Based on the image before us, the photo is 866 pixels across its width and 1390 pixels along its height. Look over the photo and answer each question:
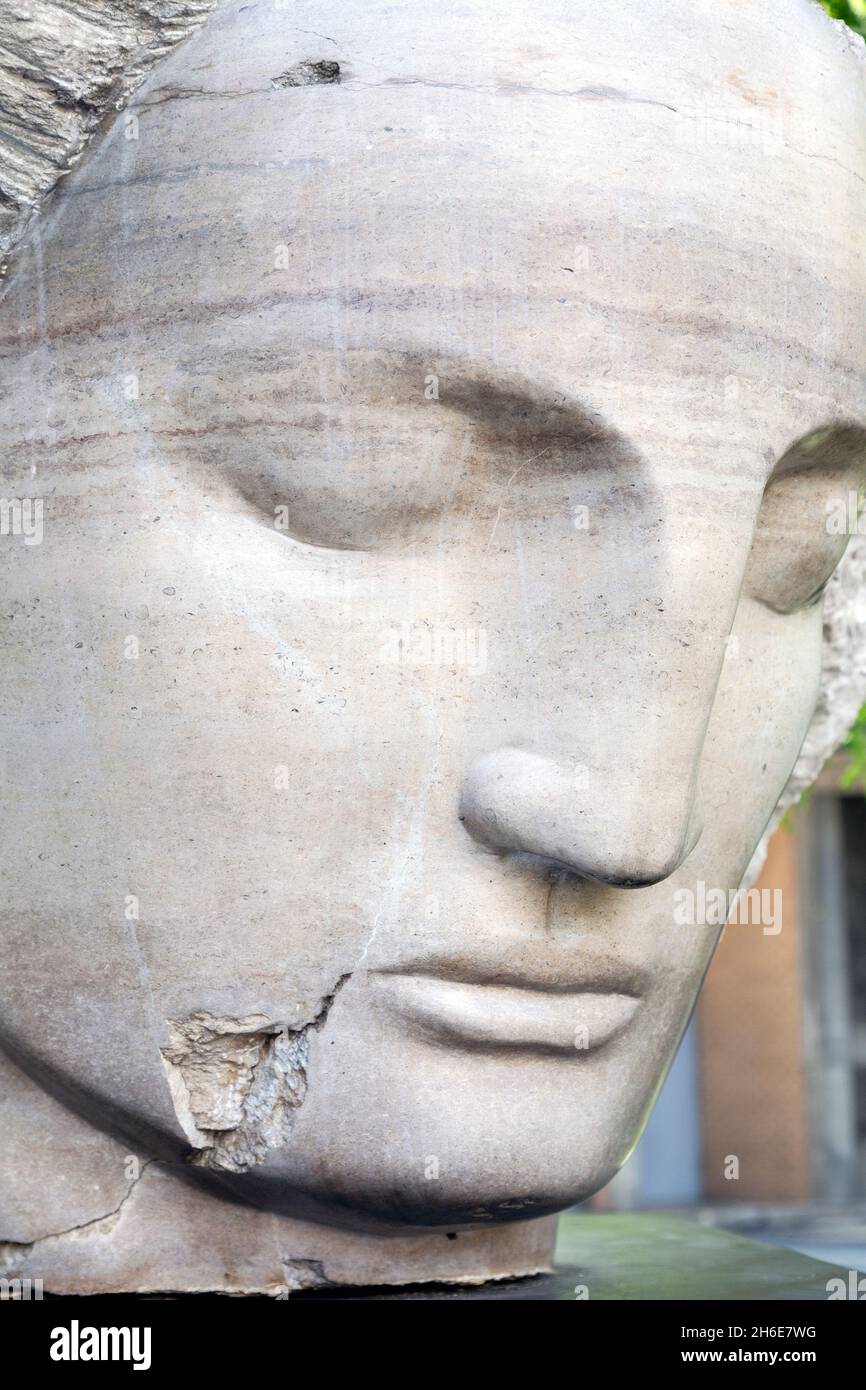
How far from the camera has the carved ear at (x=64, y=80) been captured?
2959 millimetres

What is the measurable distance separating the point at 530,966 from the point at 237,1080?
0.54m

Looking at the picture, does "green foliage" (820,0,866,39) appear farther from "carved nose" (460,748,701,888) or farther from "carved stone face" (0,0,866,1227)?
"carved nose" (460,748,701,888)

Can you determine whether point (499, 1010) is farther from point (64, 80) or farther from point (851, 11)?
point (851, 11)

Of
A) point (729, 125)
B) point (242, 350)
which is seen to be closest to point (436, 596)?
point (242, 350)

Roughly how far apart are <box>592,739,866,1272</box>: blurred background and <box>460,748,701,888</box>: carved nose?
7158 millimetres

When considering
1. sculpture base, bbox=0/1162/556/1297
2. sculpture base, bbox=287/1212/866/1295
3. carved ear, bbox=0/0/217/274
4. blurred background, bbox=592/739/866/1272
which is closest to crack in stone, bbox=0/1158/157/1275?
sculpture base, bbox=0/1162/556/1297

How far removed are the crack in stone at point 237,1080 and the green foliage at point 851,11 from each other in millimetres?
3178

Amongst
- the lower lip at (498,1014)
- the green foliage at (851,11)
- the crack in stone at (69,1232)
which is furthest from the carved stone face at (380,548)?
the green foliage at (851,11)

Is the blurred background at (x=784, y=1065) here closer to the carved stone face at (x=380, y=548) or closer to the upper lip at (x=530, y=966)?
the upper lip at (x=530, y=966)

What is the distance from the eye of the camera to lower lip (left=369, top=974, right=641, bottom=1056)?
2934 mm

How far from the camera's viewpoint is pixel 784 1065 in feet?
33.0
